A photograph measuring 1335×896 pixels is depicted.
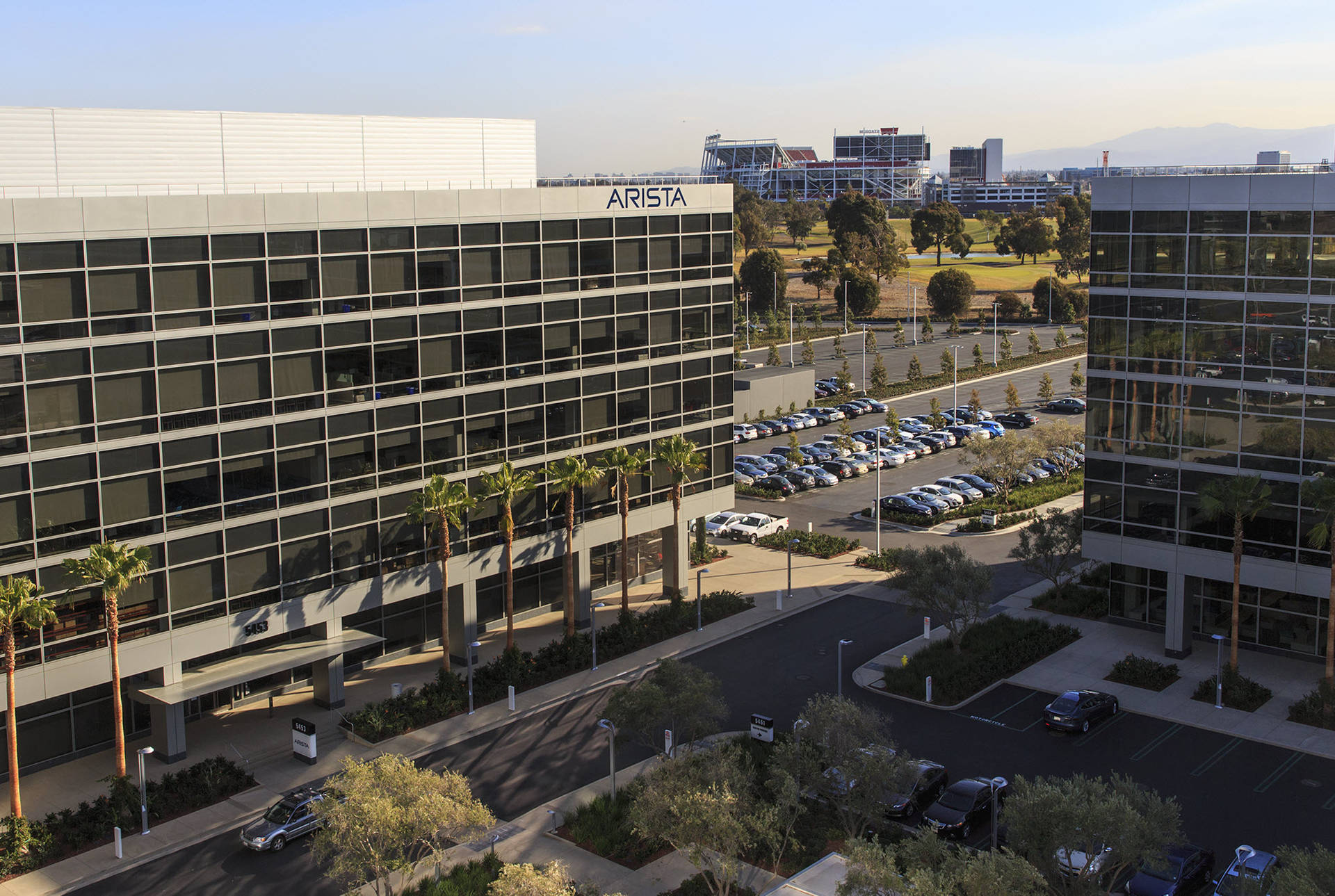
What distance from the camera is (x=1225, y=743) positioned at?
4147cm

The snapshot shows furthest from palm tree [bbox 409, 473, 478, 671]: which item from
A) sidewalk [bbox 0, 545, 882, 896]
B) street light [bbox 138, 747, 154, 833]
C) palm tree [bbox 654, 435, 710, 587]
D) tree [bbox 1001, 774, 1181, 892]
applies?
tree [bbox 1001, 774, 1181, 892]

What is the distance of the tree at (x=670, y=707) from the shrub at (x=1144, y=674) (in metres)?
17.5

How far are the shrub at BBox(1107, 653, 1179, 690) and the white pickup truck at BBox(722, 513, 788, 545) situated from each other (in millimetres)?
23793

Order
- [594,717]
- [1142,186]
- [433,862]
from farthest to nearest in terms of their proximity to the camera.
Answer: [1142,186]
[594,717]
[433,862]

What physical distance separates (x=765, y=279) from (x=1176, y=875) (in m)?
123

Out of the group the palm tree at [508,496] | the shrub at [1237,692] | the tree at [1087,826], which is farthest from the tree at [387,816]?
the shrub at [1237,692]

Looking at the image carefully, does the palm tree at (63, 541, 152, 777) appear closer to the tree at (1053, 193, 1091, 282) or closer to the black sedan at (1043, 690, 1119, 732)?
the black sedan at (1043, 690, 1119, 732)

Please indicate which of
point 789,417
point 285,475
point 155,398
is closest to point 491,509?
point 285,475

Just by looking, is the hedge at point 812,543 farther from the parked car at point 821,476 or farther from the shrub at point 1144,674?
the shrub at point 1144,674

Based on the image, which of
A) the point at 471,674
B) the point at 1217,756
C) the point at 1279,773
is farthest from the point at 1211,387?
the point at 471,674

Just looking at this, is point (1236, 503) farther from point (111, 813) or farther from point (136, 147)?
point (136, 147)

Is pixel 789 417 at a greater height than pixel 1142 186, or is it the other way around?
pixel 1142 186

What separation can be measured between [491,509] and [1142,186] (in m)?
28.0

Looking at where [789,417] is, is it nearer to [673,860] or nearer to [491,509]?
[491,509]
